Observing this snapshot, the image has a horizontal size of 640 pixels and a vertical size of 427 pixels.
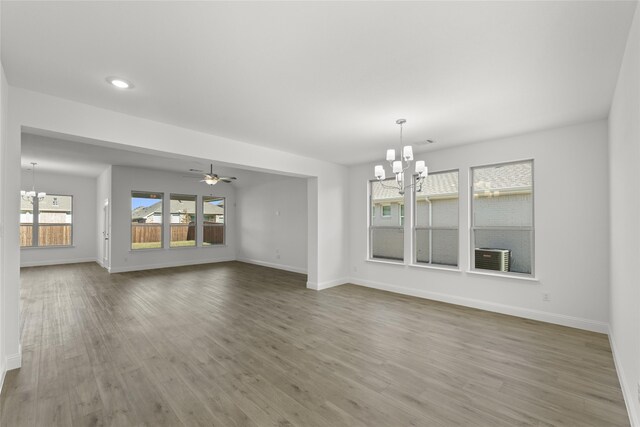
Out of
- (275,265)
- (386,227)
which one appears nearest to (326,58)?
(386,227)

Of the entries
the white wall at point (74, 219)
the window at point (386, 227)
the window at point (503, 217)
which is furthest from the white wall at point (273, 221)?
the white wall at point (74, 219)

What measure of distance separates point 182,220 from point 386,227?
673cm

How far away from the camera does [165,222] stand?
28.5 ft

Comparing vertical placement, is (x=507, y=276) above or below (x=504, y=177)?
below

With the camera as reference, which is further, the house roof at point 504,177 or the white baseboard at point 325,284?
the white baseboard at point 325,284

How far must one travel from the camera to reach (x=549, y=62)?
2289mm

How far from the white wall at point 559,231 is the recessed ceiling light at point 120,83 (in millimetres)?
4651

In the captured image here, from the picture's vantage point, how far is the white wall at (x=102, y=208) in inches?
309

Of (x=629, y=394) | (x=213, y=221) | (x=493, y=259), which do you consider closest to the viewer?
(x=629, y=394)

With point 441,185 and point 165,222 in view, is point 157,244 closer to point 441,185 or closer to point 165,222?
point 165,222

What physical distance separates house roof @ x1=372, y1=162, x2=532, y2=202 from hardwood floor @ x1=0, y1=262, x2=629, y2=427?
1.93 meters

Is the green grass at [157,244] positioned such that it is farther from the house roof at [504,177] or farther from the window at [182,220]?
the house roof at [504,177]

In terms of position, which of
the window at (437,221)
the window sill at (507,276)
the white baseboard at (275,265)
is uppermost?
the window at (437,221)

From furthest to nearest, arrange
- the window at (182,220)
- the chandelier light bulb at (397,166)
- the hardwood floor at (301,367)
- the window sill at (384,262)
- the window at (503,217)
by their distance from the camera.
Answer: the window at (182,220)
the window sill at (384,262)
the window at (503,217)
the chandelier light bulb at (397,166)
the hardwood floor at (301,367)
